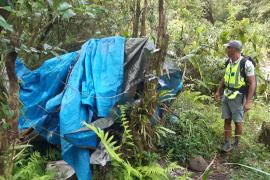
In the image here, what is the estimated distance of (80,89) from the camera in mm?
4930

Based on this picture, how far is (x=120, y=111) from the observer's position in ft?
15.7

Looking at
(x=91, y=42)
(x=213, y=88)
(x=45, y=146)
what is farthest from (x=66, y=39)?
(x=213, y=88)

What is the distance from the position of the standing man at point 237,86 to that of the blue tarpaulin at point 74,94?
2.05 metres

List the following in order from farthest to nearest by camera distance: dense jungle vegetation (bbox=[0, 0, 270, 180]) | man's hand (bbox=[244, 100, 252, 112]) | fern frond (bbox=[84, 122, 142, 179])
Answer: man's hand (bbox=[244, 100, 252, 112]), fern frond (bbox=[84, 122, 142, 179]), dense jungle vegetation (bbox=[0, 0, 270, 180])

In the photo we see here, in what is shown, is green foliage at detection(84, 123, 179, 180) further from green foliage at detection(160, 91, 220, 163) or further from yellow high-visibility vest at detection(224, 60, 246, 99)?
yellow high-visibility vest at detection(224, 60, 246, 99)

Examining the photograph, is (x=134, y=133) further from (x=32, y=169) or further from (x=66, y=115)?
(x=32, y=169)

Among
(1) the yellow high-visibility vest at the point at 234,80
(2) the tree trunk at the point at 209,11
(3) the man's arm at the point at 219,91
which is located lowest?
(3) the man's arm at the point at 219,91

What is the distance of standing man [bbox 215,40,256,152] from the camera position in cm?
615

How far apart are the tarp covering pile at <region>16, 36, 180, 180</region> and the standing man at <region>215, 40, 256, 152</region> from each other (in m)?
1.78

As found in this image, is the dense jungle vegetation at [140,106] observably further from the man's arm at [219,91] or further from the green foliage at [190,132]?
the man's arm at [219,91]

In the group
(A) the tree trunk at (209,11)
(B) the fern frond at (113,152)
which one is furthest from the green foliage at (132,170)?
(A) the tree trunk at (209,11)

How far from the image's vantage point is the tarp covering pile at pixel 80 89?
4.63 metres

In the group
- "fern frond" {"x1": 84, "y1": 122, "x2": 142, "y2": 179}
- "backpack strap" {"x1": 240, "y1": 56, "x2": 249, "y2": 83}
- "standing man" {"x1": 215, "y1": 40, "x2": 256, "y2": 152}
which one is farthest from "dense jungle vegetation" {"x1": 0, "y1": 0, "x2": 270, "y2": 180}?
"backpack strap" {"x1": 240, "y1": 56, "x2": 249, "y2": 83}

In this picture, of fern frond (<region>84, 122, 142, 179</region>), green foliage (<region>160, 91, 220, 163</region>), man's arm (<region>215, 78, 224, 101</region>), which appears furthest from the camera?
man's arm (<region>215, 78, 224, 101</region>)
